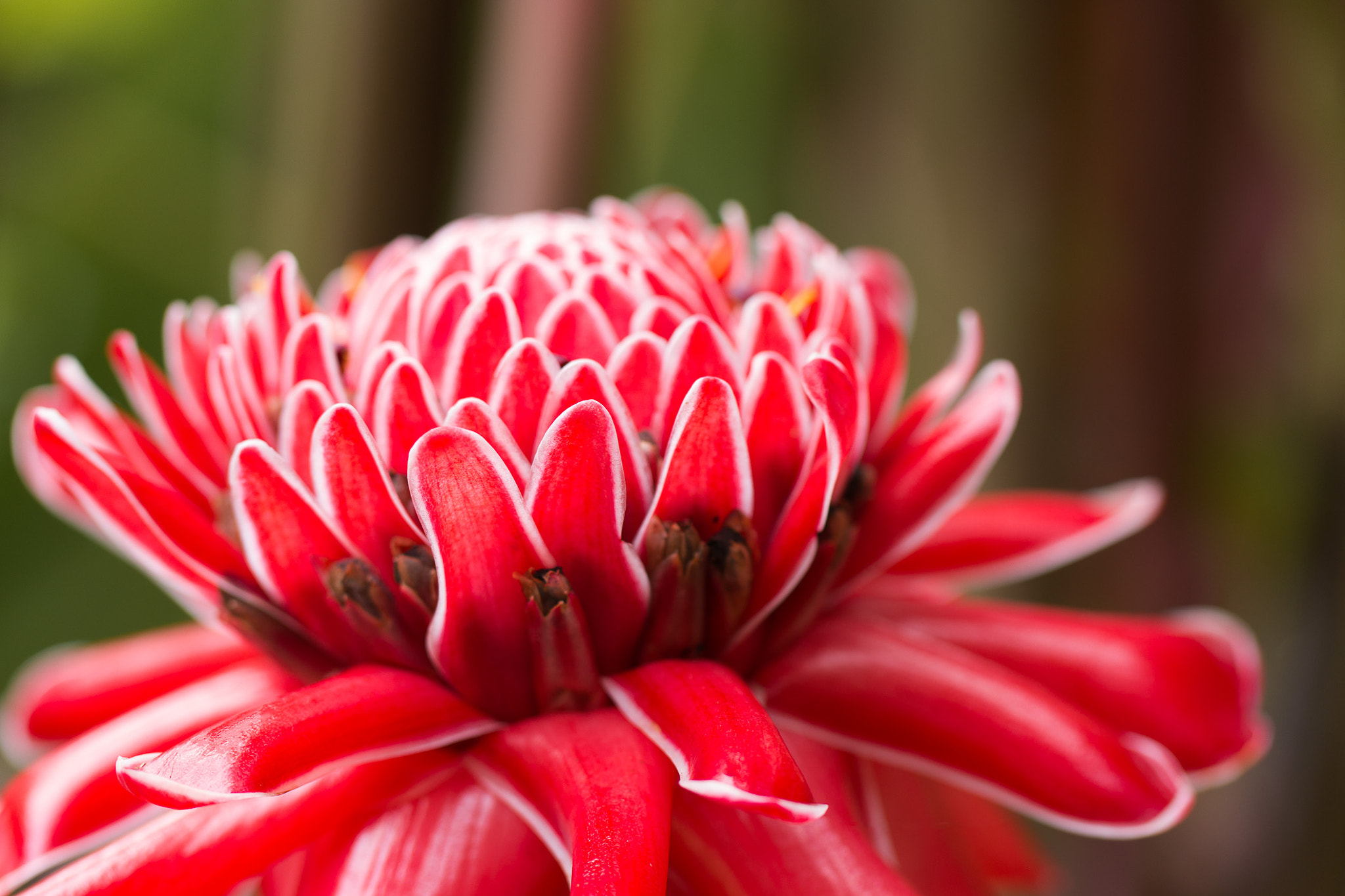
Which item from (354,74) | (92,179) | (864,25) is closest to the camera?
(354,74)

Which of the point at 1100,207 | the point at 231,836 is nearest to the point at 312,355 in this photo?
the point at 231,836

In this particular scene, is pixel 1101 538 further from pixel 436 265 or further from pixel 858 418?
pixel 436 265

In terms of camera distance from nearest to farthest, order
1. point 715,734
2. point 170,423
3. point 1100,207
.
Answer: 1. point 715,734
2. point 170,423
3. point 1100,207

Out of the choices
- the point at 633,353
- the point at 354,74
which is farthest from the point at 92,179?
the point at 633,353

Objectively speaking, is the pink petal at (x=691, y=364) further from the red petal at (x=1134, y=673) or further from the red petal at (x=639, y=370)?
the red petal at (x=1134, y=673)

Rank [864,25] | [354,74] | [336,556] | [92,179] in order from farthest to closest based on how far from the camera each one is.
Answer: [92,179] < [864,25] < [354,74] < [336,556]

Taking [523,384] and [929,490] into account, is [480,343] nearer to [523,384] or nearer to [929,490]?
[523,384]

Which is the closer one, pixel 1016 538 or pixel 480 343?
pixel 480 343
